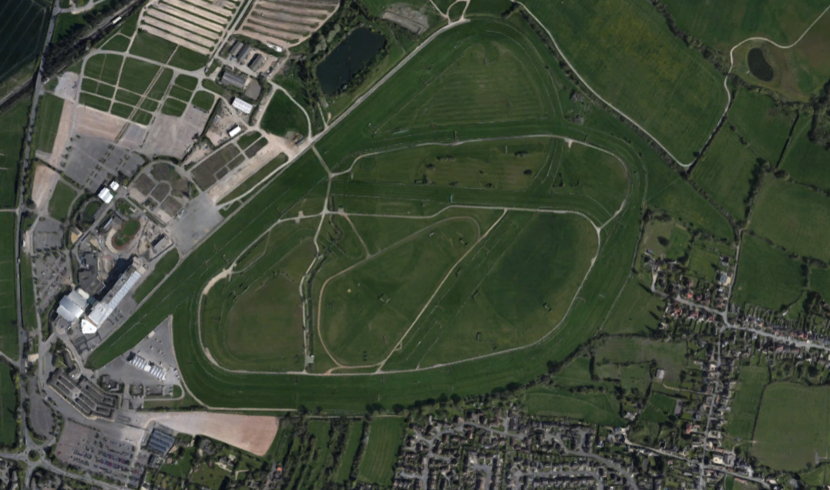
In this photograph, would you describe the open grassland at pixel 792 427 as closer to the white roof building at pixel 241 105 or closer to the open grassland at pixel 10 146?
the white roof building at pixel 241 105

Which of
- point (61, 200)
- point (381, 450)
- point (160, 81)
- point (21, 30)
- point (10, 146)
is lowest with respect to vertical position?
point (381, 450)

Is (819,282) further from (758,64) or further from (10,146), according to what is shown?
(10,146)

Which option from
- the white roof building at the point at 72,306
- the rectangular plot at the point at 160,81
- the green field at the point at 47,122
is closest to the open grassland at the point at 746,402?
the rectangular plot at the point at 160,81

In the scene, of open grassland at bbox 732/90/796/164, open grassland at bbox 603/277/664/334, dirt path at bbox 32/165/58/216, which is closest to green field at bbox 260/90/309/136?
dirt path at bbox 32/165/58/216

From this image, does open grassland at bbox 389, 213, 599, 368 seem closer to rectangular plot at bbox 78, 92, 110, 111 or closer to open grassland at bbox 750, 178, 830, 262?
open grassland at bbox 750, 178, 830, 262

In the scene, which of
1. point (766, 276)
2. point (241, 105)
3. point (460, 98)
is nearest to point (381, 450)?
point (460, 98)
